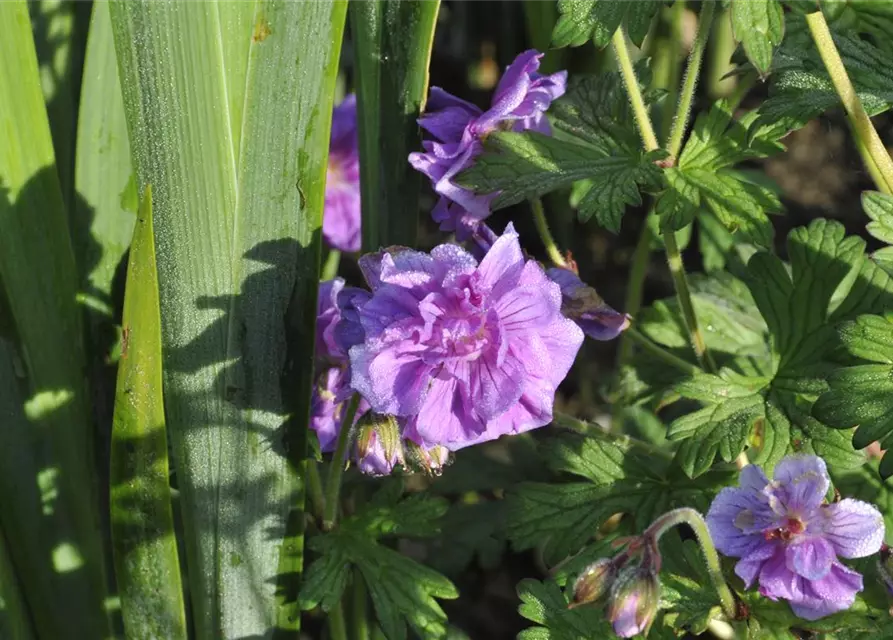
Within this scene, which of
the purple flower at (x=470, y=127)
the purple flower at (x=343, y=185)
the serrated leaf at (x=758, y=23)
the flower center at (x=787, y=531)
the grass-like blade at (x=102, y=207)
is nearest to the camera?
the serrated leaf at (x=758, y=23)

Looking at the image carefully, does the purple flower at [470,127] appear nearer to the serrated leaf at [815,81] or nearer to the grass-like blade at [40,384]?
the serrated leaf at [815,81]

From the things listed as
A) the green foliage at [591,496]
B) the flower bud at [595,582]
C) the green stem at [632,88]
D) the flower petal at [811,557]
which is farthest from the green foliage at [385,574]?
the green stem at [632,88]

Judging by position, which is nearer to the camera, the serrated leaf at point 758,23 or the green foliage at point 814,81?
the serrated leaf at point 758,23

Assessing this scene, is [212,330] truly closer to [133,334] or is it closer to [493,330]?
[133,334]

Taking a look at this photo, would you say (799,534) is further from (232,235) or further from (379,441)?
(232,235)

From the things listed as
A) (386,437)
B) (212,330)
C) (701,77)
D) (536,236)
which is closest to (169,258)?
(212,330)

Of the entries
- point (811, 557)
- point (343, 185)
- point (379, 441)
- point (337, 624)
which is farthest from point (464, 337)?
point (343, 185)
